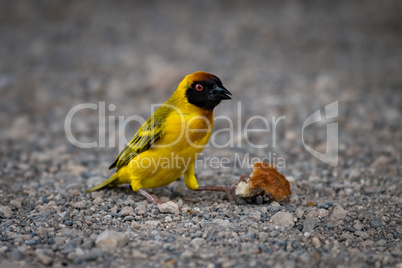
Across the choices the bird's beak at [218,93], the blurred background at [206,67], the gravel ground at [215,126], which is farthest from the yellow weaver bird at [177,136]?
the blurred background at [206,67]

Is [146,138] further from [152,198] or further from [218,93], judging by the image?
[218,93]

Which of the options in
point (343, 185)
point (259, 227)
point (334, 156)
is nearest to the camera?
point (259, 227)

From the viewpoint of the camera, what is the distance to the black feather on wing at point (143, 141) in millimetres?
4199

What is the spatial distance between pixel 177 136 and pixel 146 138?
376 millimetres

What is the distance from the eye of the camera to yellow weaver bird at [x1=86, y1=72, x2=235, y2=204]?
13.5ft

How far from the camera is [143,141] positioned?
14.1 feet

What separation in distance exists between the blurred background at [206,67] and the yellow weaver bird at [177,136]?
159 centimetres

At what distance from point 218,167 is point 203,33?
270 inches

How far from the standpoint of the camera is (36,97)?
28.6 feet

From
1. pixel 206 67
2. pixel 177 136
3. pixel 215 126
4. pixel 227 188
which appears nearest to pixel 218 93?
pixel 177 136

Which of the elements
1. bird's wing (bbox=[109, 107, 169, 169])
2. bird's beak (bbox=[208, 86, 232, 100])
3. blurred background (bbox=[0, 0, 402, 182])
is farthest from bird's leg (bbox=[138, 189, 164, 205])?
blurred background (bbox=[0, 0, 402, 182])

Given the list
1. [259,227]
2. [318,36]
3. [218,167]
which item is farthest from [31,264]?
[318,36]

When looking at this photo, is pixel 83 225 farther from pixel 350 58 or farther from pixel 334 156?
pixel 350 58

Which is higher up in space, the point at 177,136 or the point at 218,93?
the point at 218,93
